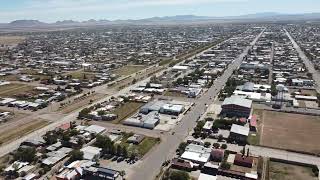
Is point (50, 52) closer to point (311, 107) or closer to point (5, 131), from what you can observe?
point (5, 131)

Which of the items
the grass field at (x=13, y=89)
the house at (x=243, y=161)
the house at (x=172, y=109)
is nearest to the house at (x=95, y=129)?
the house at (x=172, y=109)

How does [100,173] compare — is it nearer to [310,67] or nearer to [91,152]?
[91,152]

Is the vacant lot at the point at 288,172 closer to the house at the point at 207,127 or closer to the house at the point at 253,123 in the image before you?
the house at the point at 253,123

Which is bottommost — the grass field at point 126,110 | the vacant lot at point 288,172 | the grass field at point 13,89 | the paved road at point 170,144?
the vacant lot at point 288,172

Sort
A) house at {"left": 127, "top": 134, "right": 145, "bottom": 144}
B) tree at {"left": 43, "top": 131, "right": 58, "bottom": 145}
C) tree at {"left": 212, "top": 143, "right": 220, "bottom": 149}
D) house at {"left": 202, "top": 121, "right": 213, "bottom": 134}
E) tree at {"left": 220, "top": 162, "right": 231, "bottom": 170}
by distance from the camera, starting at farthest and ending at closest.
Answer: house at {"left": 202, "top": 121, "right": 213, "bottom": 134}, house at {"left": 127, "top": 134, "right": 145, "bottom": 144}, tree at {"left": 43, "top": 131, "right": 58, "bottom": 145}, tree at {"left": 212, "top": 143, "right": 220, "bottom": 149}, tree at {"left": 220, "top": 162, "right": 231, "bottom": 170}

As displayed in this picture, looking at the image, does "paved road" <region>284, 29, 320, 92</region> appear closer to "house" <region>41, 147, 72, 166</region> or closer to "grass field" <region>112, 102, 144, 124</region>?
"grass field" <region>112, 102, 144, 124</region>

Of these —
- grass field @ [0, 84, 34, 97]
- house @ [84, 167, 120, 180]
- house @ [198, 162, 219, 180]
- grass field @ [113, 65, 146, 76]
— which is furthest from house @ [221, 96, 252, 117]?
grass field @ [0, 84, 34, 97]

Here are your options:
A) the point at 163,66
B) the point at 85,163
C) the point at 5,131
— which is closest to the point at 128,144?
the point at 85,163
